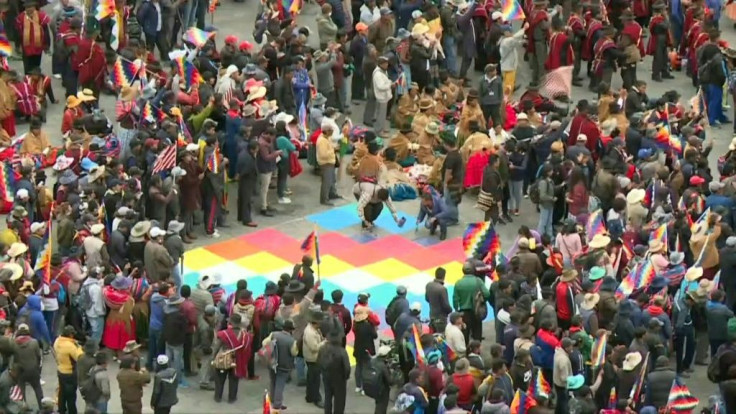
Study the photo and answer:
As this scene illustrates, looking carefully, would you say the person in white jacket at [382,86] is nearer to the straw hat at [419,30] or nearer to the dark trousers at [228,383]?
the straw hat at [419,30]

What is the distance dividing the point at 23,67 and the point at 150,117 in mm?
5817

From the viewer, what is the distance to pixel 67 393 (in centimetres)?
2795

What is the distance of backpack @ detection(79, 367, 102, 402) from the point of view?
2712 centimetres

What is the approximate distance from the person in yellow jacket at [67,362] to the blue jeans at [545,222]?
30.4 ft

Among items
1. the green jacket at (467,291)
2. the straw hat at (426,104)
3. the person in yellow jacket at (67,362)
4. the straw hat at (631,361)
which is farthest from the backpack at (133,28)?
the straw hat at (631,361)

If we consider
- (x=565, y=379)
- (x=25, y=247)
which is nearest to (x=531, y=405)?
(x=565, y=379)

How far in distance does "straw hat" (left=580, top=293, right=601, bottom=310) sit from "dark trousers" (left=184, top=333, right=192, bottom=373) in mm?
5839

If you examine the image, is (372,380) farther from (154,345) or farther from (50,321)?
(50,321)

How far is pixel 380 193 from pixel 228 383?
6.00 m

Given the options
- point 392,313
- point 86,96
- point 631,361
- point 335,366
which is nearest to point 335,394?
point 335,366

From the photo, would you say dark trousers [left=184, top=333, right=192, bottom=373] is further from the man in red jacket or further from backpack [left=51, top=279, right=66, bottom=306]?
the man in red jacket

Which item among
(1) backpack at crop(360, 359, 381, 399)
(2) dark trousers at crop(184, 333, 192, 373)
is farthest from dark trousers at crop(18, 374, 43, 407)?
(1) backpack at crop(360, 359, 381, 399)

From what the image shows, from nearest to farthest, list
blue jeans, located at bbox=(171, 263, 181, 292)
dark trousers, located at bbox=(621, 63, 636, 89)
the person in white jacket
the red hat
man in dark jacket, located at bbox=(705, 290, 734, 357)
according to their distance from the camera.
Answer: man in dark jacket, located at bbox=(705, 290, 734, 357), blue jeans, located at bbox=(171, 263, 181, 292), the red hat, the person in white jacket, dark trousers, located at bbox=(621, 63, 636, 89)

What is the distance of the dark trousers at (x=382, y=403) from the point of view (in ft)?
91.7
